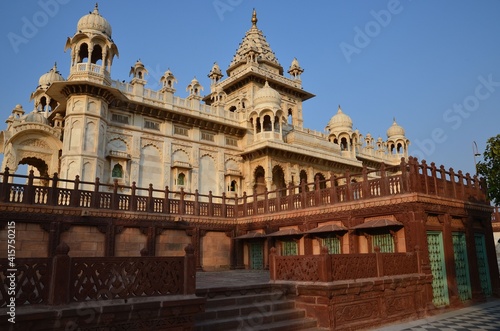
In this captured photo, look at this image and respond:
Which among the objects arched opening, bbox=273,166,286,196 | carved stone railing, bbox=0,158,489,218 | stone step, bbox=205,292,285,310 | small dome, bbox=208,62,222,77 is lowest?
stone step, bbox=205,292,285,310

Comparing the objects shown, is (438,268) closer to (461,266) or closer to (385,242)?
(461,266)

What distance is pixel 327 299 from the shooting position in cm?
890

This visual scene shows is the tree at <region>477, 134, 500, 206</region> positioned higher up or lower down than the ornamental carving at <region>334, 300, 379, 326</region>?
higher up

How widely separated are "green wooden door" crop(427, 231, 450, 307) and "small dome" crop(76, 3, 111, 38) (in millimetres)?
19349

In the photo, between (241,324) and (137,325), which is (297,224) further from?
(137,325)

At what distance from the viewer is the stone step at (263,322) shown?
25.7ft

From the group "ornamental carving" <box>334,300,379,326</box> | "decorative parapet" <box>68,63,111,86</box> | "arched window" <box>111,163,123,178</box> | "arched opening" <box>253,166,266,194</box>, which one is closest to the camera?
"ornamental carving" <box>334,300,379,326</box>

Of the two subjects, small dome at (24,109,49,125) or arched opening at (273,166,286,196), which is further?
arched opening at (273,166,286,196)

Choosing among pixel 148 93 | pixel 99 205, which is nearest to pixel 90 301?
pixel 99 205

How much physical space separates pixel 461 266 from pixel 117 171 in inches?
672

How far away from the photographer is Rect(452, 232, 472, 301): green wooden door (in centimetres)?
1326

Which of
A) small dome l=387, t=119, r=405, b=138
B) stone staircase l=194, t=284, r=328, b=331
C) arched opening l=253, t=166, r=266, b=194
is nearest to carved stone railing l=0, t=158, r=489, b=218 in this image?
stone staircase l=194, t=284, r=328, b=331

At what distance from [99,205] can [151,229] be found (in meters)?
2.41

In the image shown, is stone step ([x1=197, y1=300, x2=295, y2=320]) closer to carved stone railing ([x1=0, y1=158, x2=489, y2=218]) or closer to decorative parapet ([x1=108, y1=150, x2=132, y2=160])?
carved stone railing ([x1=0, y1=158, x2=489, y2=218])
